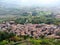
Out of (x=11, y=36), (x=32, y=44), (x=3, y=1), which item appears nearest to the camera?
(x=32, y=44)

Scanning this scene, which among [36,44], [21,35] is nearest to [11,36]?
[21,35]

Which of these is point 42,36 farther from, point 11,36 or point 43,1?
point 43,1

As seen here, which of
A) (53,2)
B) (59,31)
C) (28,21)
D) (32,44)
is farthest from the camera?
(53,2)

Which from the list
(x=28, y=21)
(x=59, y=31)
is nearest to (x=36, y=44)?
(x=59, y=31)

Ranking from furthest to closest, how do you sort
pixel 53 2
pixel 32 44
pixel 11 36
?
pixel 53 2 < pixel 11 36 < pixel 32 44

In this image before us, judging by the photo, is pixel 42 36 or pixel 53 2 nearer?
pixel 42 36

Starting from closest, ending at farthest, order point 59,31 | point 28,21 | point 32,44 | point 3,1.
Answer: point 32,44, point 59,31, point 28,21, point 3,1

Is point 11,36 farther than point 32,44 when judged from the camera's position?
Yes

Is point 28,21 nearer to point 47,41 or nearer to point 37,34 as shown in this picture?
point 37,34

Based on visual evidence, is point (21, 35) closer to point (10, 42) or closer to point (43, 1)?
point (10, 42)
